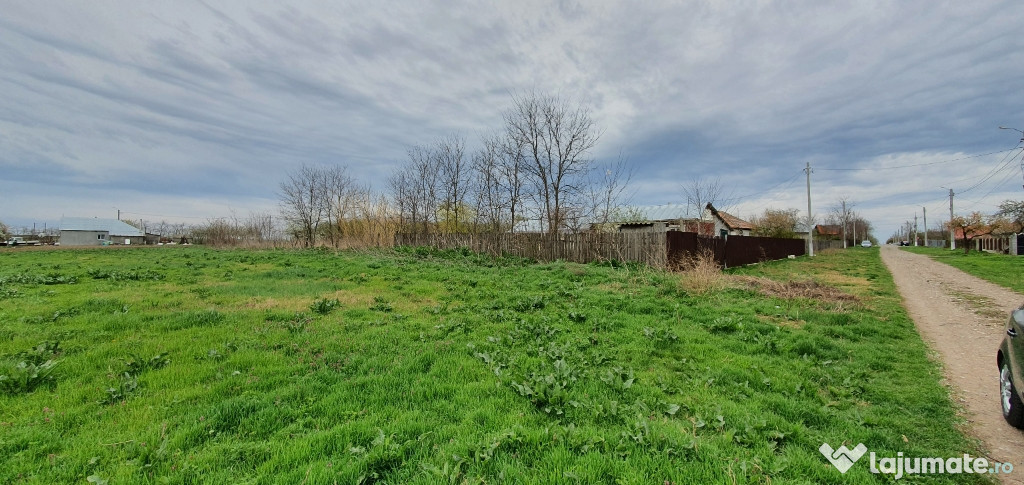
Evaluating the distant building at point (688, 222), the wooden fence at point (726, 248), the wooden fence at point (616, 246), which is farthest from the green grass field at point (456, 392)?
the distant building at point (688, 222)

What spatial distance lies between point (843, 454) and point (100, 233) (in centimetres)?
9407

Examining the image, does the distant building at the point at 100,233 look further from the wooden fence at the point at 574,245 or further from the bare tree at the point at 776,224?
the bare tree at the point at 776,224

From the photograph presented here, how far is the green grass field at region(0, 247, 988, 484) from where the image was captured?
8.43 feet

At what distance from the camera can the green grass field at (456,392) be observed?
2570 mm

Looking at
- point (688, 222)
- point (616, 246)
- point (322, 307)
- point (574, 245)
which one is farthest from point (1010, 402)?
point (688, 222)

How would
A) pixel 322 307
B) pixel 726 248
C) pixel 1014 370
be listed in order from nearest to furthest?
pixel 1014 370 < pixel 322 307 < pixel 726 248

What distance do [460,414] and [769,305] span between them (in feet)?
25.4

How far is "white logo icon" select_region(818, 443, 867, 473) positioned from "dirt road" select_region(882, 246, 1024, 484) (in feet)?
2.88

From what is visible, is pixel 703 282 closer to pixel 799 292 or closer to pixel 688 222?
pixel 799 292

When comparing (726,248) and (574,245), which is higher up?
(574,245)

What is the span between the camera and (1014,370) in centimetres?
327

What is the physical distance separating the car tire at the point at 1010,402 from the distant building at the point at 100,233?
8519 cm

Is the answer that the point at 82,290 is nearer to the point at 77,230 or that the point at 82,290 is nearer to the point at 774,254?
the point at 774,254

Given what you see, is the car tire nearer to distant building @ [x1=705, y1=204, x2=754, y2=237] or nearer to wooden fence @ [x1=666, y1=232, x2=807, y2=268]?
wooden fence @ [x1=666, y1=232, x2=807, y2=268]
